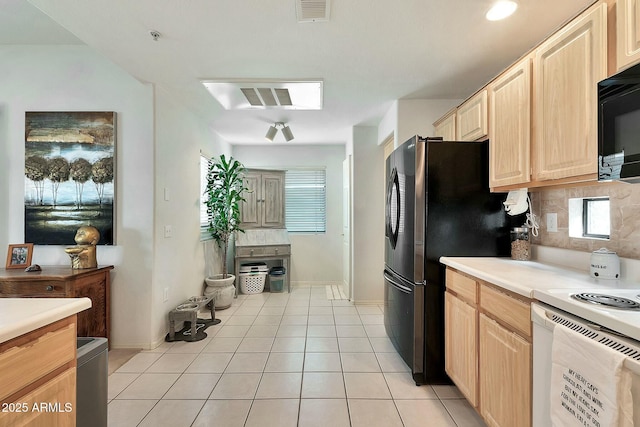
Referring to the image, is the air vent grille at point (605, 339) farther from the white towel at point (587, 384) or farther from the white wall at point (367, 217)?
the white wall at point (367, 217)

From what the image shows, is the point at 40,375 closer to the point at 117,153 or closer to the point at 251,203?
the point at 117,153

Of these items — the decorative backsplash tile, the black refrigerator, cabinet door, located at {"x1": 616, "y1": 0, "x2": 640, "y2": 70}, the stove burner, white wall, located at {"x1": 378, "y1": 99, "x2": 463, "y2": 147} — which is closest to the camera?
the stove burner

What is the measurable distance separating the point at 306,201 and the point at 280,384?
11.4 ft

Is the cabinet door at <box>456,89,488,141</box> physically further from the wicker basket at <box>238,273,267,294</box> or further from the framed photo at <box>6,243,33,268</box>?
the framed photo at <box>6,243,33,268</box>

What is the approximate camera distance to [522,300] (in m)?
1.30

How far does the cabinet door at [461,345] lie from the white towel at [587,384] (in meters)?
0.63

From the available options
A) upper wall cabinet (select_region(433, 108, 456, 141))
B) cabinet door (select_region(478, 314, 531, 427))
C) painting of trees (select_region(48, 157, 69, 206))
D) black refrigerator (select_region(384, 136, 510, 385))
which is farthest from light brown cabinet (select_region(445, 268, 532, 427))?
painting of trees (select_region(48, 157, 69, 206))

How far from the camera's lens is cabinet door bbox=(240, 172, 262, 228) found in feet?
16.0

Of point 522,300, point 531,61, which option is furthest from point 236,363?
point 531,61

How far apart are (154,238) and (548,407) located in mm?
2929

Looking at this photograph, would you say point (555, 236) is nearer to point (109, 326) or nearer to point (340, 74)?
point (340, 74)

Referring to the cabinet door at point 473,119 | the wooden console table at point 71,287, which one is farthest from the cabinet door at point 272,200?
the cabinet door at point 473,119

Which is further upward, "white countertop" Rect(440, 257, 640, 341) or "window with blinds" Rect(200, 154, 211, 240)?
"window with blinds" Rect(200, 154, 211, 240)

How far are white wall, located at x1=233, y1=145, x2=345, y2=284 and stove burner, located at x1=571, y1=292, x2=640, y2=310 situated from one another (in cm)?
416
